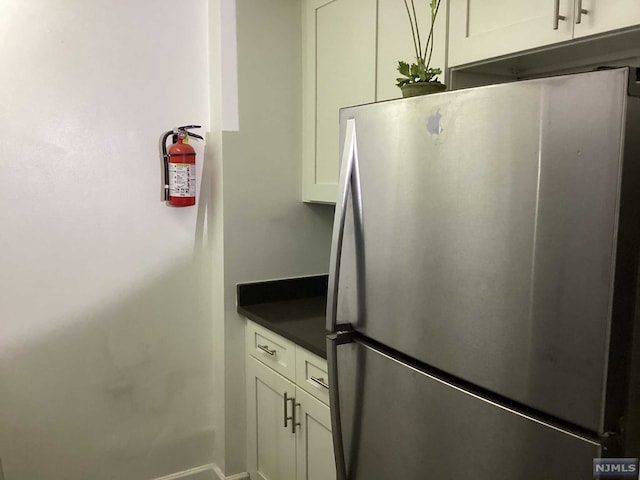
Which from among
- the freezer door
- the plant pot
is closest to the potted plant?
the plant pot

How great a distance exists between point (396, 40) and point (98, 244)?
1.30 meters

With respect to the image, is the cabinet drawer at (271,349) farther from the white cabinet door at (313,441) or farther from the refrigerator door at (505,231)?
the refrigerator door at (505,231)

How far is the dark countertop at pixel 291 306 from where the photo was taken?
201 centimetres

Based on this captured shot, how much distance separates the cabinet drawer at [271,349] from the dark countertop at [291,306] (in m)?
0.05

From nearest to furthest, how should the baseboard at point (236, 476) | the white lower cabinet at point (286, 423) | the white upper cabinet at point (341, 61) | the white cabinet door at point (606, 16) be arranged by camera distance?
the white cabinet door at point (606, 16)
the white upper cabinet at point (341, 61)
the white lower cabinet at point (286, 423)
the baseboard at point (236, 476)

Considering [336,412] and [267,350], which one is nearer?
[336,412]

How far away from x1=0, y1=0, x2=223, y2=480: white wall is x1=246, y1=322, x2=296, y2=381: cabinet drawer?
18 cm

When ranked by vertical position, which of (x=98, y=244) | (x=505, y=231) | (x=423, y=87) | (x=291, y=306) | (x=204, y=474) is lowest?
(x=204, y=474)

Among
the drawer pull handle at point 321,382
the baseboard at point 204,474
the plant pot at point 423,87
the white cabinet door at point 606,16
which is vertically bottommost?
the baseboard at point 204,474

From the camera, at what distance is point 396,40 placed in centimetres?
182

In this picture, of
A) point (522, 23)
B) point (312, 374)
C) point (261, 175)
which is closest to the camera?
point (522, 23)

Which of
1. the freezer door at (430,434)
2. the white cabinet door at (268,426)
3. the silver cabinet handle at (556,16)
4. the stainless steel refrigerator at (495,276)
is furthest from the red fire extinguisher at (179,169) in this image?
the silver cabinet handle at (556,16)

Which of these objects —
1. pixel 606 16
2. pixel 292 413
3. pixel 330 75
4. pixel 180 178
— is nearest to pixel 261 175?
pixel 180 178

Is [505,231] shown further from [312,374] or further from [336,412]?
[312,374]
